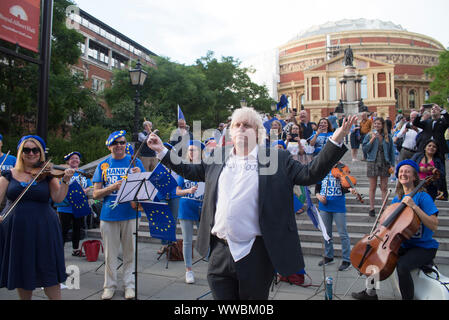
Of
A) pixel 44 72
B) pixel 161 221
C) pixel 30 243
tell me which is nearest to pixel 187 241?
pixel 161 221

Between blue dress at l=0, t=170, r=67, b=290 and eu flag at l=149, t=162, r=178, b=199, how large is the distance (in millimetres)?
1368

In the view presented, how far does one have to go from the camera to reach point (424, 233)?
13.8 ft

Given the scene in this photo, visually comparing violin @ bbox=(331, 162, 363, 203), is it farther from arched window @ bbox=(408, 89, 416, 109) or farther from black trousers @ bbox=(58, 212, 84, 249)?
arched window @ bbox=(408, 89, 416, 109)

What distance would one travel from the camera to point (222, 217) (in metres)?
2.65

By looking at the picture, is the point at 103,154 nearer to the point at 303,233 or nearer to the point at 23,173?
the point at 303,233

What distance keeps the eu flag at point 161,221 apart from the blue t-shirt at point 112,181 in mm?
275

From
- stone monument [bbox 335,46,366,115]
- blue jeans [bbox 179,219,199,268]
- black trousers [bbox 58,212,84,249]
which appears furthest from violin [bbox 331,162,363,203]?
stone monument [bbox 335,46,366,115]

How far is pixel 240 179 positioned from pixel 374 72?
69.0 metres

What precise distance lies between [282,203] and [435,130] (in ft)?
27.1

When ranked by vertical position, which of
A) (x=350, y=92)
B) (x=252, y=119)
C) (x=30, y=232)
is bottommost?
(x=30, y=232)

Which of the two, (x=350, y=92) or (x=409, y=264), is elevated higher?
(x=350, y=92)

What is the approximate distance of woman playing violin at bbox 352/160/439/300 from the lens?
406cm

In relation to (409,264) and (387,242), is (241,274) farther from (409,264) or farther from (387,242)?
(409,264)
